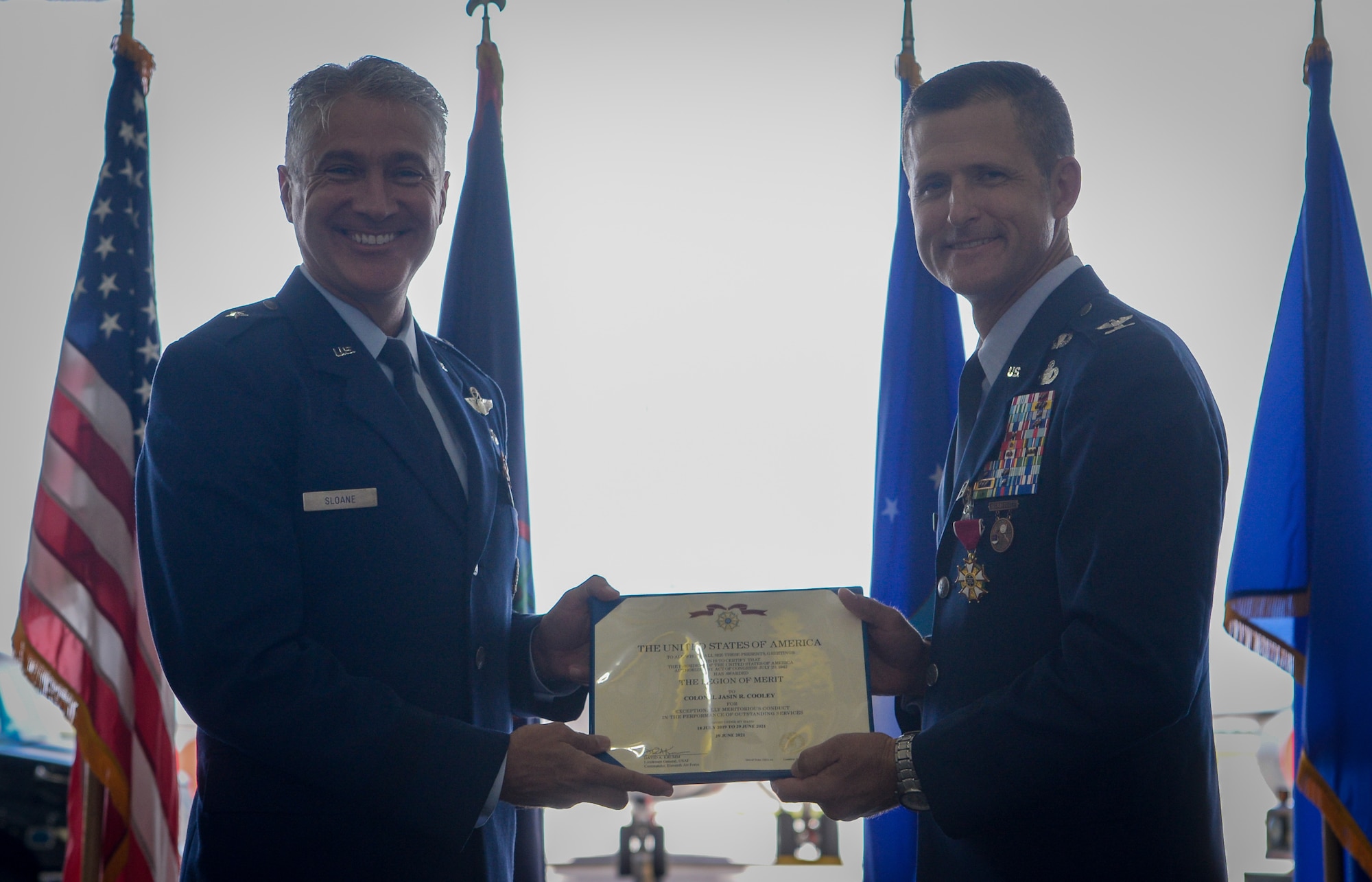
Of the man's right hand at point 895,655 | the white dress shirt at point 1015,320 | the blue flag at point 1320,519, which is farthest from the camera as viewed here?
the blue flag at point 1320,519

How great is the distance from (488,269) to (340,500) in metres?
1.61

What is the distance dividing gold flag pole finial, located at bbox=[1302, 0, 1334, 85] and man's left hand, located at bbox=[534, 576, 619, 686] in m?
2.51

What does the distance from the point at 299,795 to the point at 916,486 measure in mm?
1977

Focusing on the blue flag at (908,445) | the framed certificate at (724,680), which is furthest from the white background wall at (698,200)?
the framed certificate at (724,680)

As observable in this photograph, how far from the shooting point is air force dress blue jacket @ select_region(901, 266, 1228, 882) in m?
1.42

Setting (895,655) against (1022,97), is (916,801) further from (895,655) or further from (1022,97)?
(1022,97)

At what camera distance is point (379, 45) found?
355 centimetres

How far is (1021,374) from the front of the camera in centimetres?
171

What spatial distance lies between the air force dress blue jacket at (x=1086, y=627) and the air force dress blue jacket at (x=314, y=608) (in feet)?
2.57

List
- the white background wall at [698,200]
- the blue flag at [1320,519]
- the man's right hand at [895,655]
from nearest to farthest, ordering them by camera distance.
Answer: the man's right hand at [895,655], the blue flag at [1320,519], the white background wall at [698,200]

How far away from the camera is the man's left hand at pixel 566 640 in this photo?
197 cm

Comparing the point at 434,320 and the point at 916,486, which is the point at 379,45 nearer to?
the point at 434,320

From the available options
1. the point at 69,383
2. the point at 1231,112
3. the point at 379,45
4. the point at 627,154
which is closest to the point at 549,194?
the point at 627,154

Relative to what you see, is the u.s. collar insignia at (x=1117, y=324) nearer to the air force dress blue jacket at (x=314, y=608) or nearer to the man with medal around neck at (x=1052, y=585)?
the man with medal around neck at (x=1052, y=585)
